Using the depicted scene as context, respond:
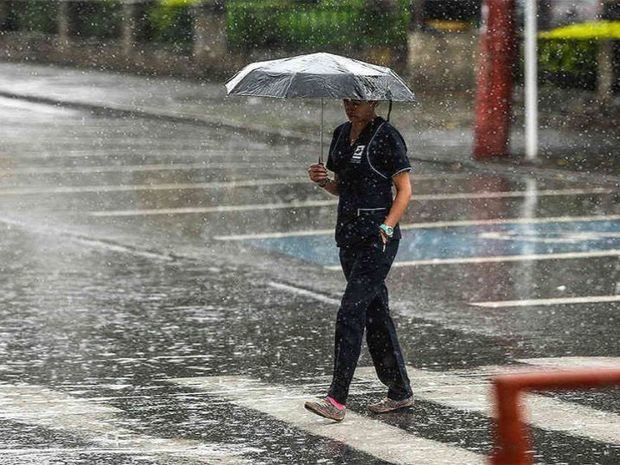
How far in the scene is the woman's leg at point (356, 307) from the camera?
28.2ft

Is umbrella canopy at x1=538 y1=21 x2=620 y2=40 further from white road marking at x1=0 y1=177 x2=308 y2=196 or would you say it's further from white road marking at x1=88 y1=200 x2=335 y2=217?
white road marking at x1=88 y1=200 x2=335 y2=217

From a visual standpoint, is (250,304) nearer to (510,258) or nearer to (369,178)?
(510,258)

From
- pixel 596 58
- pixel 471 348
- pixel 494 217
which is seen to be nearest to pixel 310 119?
pixel 596 58

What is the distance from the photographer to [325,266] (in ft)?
45.6

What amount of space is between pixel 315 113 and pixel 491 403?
61.7 feet

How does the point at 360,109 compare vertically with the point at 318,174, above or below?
above

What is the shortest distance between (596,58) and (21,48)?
56.8 feet

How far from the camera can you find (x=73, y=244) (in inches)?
587

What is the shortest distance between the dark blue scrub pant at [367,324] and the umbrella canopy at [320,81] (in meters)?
0.78

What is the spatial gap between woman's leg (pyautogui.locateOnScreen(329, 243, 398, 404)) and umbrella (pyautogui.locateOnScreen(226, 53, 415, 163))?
79cm

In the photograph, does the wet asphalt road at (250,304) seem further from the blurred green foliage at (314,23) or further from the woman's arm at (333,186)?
the blurred green foliage at (314,23)

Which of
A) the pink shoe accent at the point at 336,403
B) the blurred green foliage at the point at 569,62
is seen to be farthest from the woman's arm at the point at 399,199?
the blurred green foliage at the point at 569,62

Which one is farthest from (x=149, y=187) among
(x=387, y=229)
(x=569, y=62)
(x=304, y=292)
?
(x=387, y=229)

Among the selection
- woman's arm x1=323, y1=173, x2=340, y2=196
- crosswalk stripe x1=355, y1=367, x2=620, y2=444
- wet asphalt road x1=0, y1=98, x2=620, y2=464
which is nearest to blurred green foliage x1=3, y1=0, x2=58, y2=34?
wet asphalt road x1=0, y1=98, x2=620, y2=464
